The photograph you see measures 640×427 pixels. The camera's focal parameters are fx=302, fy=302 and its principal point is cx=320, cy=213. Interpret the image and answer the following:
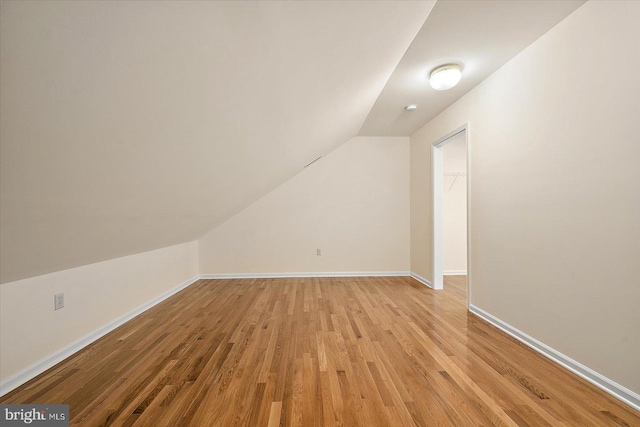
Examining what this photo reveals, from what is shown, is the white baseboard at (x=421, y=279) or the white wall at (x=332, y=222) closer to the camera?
the white baseboard at (x=421, y=279)

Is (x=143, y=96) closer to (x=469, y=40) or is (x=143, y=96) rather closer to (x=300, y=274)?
(x=469, y=40)

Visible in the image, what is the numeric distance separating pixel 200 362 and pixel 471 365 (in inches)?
76.8

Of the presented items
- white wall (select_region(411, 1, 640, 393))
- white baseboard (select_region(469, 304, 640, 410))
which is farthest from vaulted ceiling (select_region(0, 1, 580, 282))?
white baseboard (select_region(469, 304, 640, 410))

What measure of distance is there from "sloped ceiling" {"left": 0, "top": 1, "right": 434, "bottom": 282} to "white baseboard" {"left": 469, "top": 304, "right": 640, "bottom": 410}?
2.54m

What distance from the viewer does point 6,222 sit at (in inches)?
50.0

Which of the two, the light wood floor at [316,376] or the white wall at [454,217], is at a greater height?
the white wall at [454,217]

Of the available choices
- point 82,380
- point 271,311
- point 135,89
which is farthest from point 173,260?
point 135,89

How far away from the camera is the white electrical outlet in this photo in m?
2.22

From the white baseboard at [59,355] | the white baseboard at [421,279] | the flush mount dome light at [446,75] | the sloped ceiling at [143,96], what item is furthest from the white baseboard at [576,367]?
the white baseboard at [59,355]

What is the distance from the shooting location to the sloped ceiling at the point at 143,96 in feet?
2.76

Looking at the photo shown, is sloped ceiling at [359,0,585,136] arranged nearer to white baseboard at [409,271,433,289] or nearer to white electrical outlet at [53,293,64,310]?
white baseboard at [409,271,433,289]

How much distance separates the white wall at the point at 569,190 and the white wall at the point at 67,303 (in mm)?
3660

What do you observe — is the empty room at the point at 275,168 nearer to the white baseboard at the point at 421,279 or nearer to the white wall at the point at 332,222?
the white baseboard at the point at 421,279

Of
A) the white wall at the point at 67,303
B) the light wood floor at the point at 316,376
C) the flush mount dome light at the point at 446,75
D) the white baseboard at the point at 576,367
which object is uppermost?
the flush mount dome light at the point at 446,75
